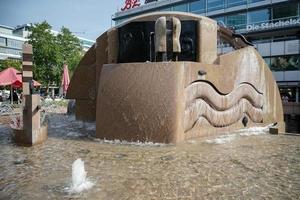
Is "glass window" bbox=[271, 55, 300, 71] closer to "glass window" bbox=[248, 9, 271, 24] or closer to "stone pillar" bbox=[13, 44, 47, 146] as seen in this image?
"glass window" bbox=[248, 9, 271, 24]

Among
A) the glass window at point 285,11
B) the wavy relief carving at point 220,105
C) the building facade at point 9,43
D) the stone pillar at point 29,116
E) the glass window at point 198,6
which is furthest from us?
the building facade at point 9,43

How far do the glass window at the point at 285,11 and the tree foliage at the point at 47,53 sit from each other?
21860 mm

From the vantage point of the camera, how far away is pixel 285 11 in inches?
1357

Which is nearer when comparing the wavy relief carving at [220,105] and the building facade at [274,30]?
the wavy relief carving at [220,105]

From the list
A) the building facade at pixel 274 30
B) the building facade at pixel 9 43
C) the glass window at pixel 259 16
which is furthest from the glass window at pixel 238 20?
the building facade at pixel 9 43

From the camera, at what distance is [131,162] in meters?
5.40

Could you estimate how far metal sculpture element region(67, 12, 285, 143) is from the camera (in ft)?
23.8

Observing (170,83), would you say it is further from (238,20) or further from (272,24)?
(238,20)

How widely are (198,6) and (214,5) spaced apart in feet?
8.19

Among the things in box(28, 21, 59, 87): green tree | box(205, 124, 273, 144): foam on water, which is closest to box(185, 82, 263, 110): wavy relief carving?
box(205, 124, 273, 144): foam on water

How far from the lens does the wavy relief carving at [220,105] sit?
7.86m

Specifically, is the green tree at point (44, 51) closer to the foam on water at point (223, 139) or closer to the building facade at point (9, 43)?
the foam on water at point (223, 139)

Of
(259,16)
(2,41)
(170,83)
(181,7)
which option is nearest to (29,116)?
(170,83)

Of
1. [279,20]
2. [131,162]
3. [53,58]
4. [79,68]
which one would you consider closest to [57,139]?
[131,162]
